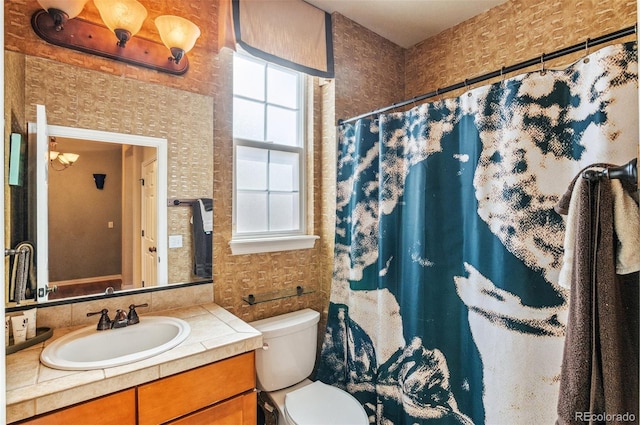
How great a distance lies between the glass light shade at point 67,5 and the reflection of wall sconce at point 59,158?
533mm

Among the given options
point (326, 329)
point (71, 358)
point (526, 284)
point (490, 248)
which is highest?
point (490, 248)

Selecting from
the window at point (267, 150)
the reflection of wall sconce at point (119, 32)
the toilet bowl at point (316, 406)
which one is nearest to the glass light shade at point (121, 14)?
the reflection of wall sconce at point (119, 32)

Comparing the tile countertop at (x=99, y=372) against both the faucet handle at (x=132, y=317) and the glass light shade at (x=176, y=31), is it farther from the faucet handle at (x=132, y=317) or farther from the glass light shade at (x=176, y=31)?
the glass light shade at (x=176, y=31)

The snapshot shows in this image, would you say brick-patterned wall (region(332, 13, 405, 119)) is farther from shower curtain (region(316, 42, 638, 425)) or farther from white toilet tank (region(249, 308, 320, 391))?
white toilet tank (region(249, 308, 320, 391))

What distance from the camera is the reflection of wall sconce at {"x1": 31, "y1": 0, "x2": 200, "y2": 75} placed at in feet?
4.43

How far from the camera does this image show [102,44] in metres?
1.47

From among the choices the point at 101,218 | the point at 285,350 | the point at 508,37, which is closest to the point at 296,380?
the point at 285,350

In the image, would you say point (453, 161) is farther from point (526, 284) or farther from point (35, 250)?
point (35, 250)

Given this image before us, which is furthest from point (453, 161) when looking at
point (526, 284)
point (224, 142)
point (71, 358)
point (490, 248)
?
point (71, 358)

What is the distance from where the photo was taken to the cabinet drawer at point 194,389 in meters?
1.09

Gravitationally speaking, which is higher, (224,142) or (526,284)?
(224,142)

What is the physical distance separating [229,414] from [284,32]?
203 centimetres

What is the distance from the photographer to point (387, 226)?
1816 millimetres

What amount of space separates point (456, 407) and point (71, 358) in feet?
5.49
